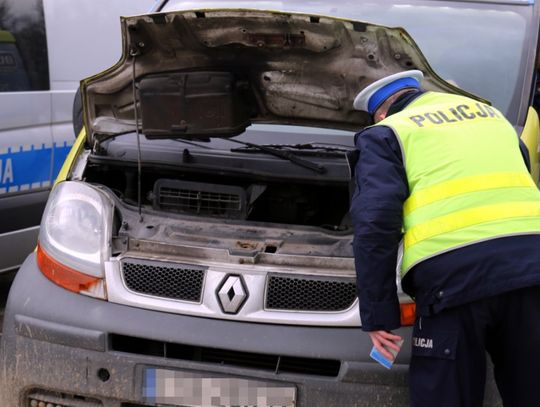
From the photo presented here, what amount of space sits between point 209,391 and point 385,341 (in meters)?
0.62

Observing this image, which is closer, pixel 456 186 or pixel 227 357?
pixel 456 186

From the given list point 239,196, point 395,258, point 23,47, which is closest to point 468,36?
point 239,196

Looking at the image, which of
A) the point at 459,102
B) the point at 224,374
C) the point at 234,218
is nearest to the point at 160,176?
the point at 234,218

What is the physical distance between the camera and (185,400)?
8.58ft

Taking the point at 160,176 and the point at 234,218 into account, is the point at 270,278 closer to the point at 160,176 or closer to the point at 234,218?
the point at 234,218

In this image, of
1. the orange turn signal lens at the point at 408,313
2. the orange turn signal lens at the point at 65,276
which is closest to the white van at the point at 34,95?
the orange turn signal lens at the point at 65,276

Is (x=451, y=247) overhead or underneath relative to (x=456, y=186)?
underneath

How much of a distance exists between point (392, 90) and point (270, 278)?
0.75 meters

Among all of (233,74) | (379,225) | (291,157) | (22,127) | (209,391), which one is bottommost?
(209,391)

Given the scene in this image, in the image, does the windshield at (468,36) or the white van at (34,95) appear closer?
the windshield at (468,36)

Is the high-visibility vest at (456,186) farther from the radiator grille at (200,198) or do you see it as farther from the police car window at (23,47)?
the police car window at (23,47)

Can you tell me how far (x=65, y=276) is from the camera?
2.83 m

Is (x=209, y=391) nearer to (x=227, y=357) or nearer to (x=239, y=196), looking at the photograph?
(x=227, y=357)

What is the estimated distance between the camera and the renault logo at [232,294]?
265cm
